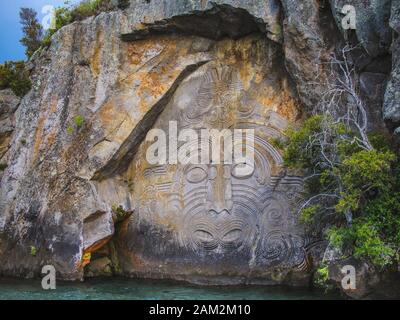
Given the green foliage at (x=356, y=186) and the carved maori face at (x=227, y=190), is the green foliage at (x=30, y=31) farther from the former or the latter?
the green foliage at (x=356, y=186)

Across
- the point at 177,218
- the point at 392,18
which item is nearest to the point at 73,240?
the point at 177,218

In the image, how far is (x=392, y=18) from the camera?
1202cm

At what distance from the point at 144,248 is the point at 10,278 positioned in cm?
375

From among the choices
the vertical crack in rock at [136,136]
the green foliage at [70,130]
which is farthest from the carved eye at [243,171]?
the green foliage at [70,130]

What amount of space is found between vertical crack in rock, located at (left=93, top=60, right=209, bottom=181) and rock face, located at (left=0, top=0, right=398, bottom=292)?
0.04m

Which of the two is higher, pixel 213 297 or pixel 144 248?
pixel 144 248

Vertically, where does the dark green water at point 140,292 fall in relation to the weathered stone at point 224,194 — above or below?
below

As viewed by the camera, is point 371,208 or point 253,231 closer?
point 371,208

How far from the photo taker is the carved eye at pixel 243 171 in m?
16.1

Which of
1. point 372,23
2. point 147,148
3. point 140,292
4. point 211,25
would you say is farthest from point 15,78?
point 372,23

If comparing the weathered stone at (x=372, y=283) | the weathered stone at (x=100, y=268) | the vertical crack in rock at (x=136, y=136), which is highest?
the vertical crack in rock at (x=136, y=136)

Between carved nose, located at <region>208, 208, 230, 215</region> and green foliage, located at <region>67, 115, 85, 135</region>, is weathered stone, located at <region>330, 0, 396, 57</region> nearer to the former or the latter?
carved nose, located at <region>208, 208, 230, 215</region>

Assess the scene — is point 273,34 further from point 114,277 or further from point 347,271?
point 114,277

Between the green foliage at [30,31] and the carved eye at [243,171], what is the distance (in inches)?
351
